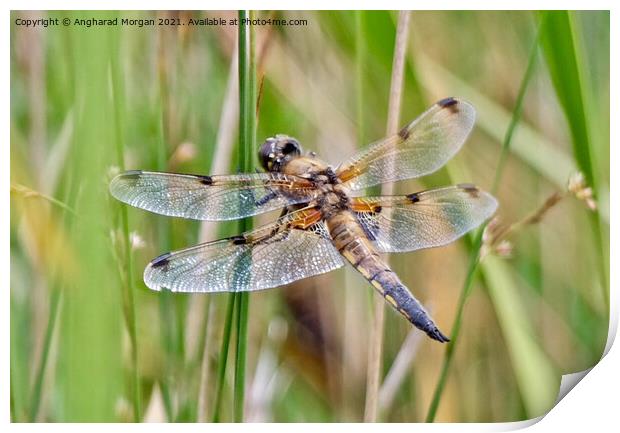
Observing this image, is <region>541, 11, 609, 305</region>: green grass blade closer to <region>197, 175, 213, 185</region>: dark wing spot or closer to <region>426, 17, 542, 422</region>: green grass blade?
<region>426, 17, 542, 422</region>: green grass blade

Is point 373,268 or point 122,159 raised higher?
point 122,159

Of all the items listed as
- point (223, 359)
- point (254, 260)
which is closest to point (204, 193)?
point (254, 260)

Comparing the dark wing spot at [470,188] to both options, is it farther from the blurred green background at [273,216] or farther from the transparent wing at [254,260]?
the transparent wing at [254,260]

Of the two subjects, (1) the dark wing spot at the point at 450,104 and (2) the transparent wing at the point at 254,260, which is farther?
(1) the dark wing spot at the point at 450,104

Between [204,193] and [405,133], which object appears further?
[405,133]

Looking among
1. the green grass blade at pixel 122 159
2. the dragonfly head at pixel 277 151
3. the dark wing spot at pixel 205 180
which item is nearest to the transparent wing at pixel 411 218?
the dragonfly head at pixel 277 151

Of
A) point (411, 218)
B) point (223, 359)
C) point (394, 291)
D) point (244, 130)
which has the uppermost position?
point (244, 130)

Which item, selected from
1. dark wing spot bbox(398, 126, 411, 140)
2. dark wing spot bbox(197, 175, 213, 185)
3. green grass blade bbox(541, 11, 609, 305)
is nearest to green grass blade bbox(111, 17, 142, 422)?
dark wing spot bbox(197, 175, 213, 185)

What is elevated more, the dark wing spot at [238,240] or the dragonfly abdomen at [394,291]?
the dark wing spot at [238,240]

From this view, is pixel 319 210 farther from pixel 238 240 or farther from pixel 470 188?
pixel 470 188
